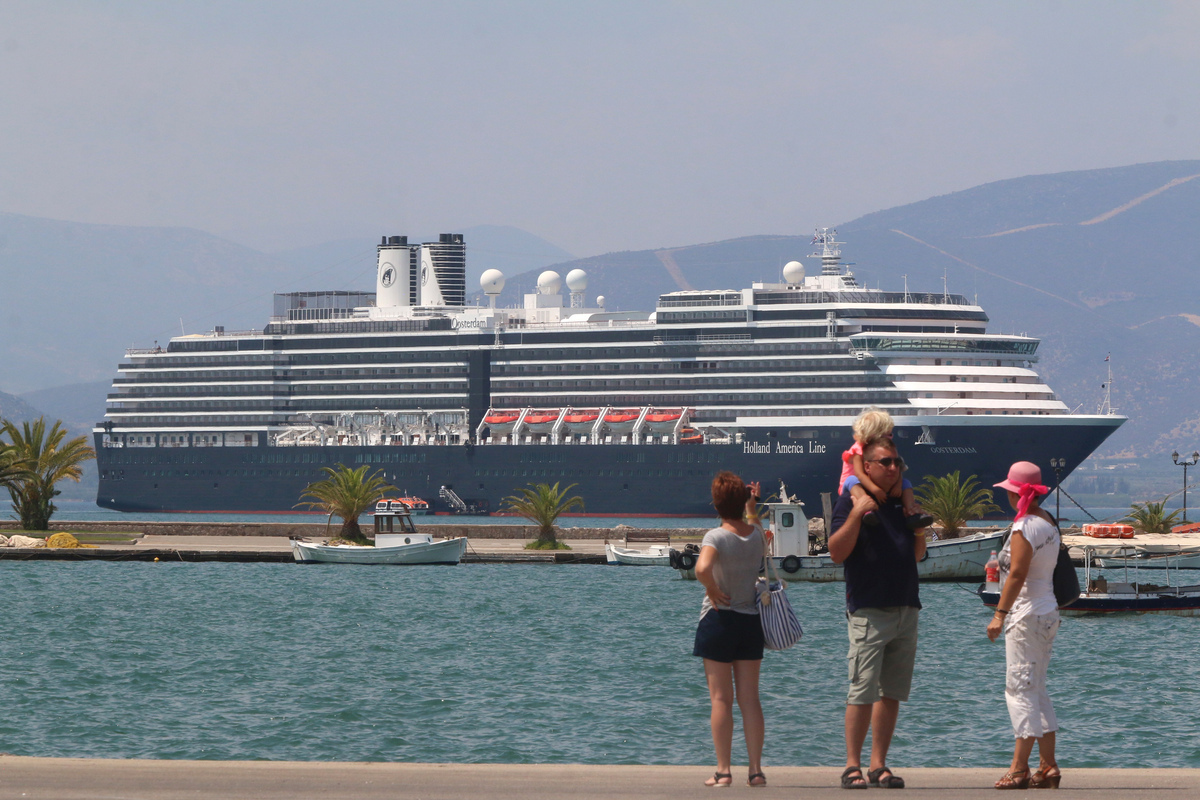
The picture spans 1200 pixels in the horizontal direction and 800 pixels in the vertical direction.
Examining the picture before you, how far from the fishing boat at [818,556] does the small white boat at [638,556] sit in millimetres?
6832

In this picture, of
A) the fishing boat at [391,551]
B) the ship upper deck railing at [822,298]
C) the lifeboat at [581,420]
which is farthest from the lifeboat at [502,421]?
the fishing boat at [391,551]

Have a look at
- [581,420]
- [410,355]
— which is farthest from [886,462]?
[410,355]

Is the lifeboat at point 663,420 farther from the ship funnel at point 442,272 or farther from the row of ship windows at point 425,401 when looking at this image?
the ship funnel at point 442,272

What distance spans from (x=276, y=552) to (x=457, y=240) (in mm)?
67014

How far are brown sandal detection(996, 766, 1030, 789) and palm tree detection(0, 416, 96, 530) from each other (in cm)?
4959

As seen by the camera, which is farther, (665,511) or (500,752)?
(665,511)

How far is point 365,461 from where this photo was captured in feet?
349

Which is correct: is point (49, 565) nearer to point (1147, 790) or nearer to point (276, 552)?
point (276, 552)

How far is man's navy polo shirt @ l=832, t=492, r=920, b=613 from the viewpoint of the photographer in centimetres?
1143

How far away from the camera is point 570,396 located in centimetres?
10331

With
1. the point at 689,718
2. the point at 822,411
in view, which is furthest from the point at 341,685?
the point at 822,411

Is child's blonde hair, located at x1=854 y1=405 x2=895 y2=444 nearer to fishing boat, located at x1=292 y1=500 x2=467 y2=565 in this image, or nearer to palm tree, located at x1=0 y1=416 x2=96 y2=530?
fishing boat, located at x1=292 y1=500 x2=467 y2=565

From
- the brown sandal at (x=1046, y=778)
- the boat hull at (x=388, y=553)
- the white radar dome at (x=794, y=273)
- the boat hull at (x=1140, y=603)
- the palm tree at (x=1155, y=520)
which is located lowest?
the boat hull at (x=1140, y=603)

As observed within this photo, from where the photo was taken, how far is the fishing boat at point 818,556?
46.5 metres
